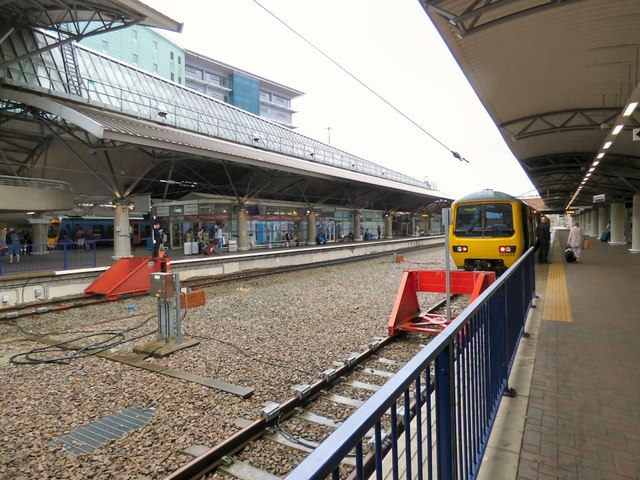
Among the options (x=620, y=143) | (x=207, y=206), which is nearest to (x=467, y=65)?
(x=620, y=143)

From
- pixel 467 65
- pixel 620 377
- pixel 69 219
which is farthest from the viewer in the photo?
pixel 69 219

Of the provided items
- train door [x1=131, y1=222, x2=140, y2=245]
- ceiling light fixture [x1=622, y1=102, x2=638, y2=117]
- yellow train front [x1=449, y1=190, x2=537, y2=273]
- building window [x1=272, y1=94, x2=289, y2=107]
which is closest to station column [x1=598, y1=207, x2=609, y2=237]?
yellow train front [x1=449, y1=190, x2=537, y2=273]

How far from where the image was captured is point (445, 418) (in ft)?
6.65

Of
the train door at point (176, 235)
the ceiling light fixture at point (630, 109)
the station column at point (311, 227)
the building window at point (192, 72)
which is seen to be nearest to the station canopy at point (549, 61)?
the ceiling light fixture at point (630, 109)

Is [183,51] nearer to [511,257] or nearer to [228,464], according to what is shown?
[511,257]

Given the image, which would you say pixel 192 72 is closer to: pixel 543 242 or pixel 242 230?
pixel 242 230

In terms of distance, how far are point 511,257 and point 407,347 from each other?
7008 millimetres

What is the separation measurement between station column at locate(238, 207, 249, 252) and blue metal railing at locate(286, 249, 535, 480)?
22120 mm

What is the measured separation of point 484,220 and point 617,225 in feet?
72.2

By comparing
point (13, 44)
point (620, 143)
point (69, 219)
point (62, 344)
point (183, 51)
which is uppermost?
point (183, 51)

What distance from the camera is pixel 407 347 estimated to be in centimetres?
659

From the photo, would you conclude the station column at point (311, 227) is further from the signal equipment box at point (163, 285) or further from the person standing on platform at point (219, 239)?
the signal equipment box at point (163, 285)

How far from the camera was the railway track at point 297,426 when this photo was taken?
341cm

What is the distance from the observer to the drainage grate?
386cm
